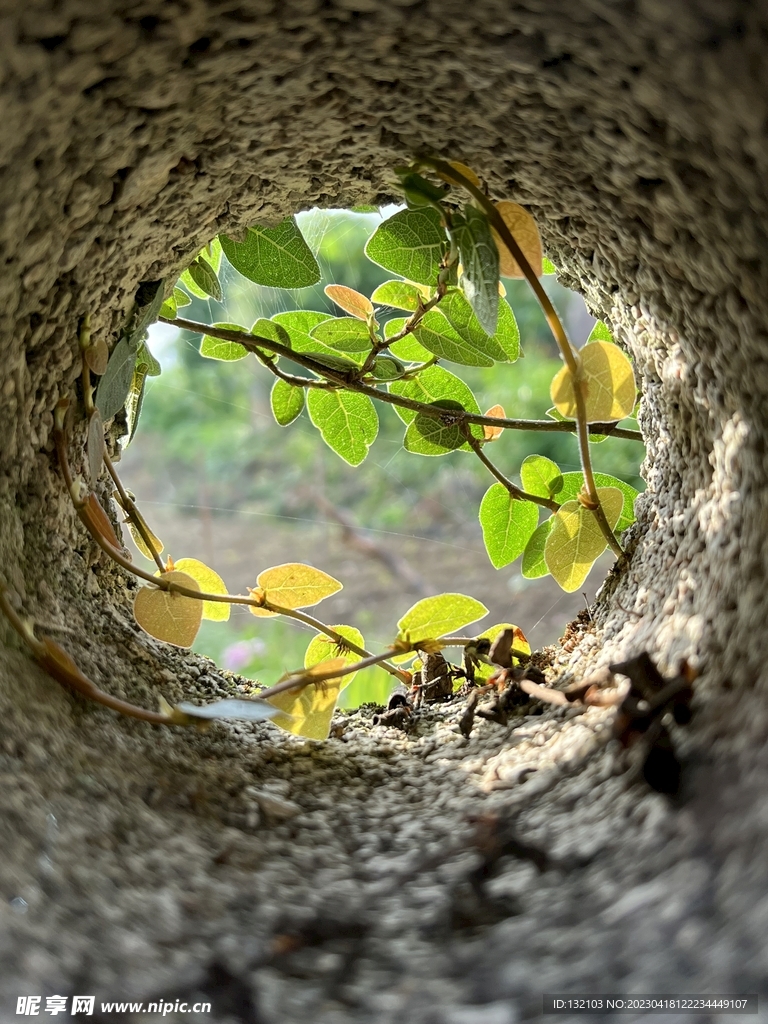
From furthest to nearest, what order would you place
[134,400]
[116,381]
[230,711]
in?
1. [134,400]
2. [116,381]
3. [230,711]

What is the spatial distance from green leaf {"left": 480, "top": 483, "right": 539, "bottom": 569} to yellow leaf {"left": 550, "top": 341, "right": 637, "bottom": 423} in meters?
0.17

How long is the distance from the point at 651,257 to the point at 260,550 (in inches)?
91.3

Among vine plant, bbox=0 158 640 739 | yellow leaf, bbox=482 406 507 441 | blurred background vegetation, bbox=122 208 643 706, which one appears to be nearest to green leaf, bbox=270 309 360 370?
vine plant, bbox=0 158 640 739

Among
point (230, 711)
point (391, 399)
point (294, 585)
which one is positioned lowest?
point (230, 711)

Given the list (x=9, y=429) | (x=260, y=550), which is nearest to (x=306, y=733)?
(x=9, y=429)

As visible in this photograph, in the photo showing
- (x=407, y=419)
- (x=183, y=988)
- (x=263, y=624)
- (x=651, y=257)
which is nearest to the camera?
(x=183, y=988)

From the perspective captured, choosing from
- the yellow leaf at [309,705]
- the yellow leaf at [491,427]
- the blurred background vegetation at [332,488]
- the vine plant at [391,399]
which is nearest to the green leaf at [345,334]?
the vine plant at [391,399]

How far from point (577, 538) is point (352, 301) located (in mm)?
215

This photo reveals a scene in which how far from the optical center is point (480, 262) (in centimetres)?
37

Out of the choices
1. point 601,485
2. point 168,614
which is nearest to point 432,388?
point 601,485

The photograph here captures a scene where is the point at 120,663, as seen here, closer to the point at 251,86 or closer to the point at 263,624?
the point at 251,86

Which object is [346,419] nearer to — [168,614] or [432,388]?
[432,388]

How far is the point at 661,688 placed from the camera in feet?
1.00

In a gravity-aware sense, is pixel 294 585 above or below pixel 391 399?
below
